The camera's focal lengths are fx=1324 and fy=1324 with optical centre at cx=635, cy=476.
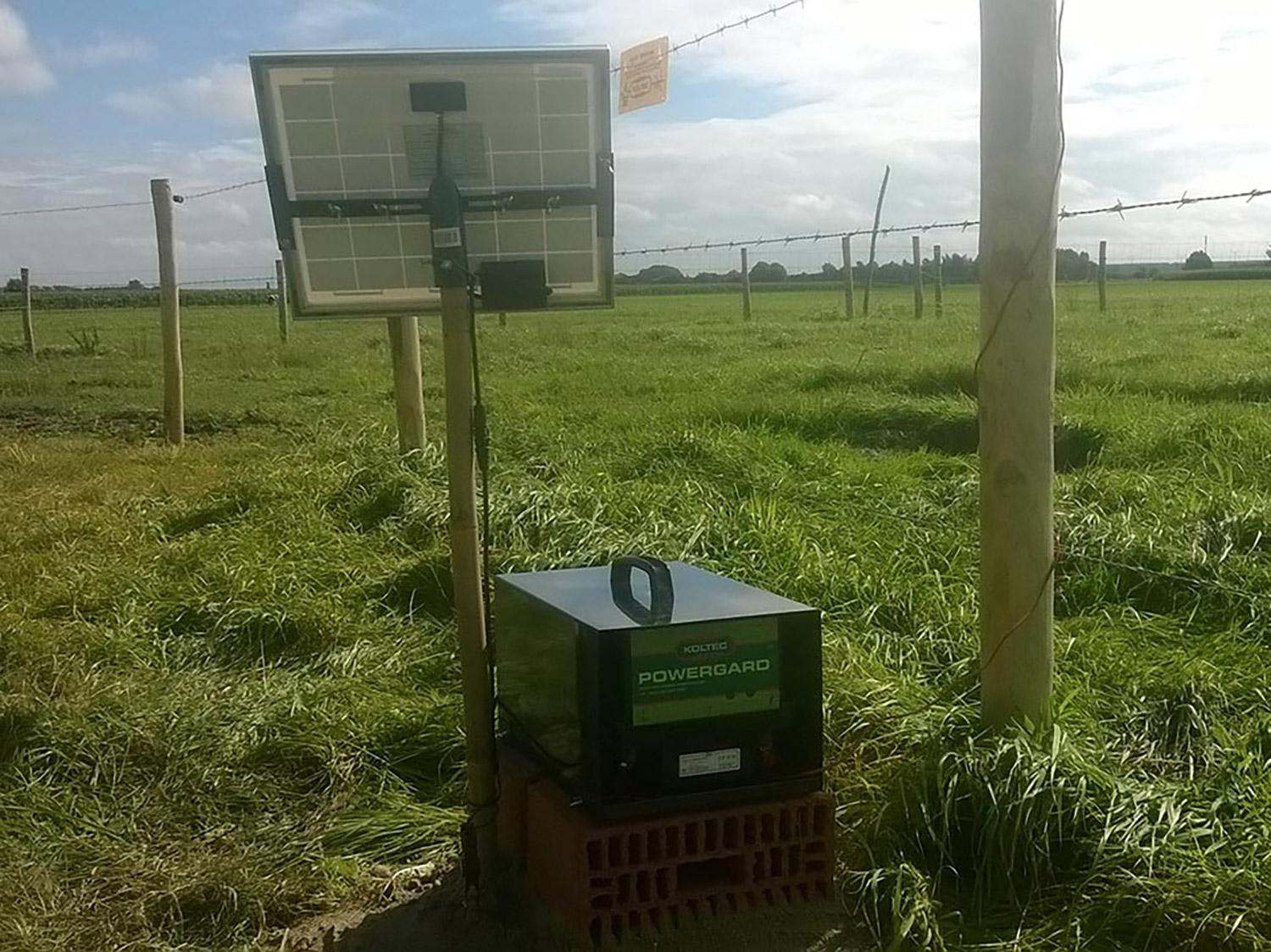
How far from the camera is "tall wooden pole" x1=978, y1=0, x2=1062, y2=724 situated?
289cm

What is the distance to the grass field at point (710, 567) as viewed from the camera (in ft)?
9.33

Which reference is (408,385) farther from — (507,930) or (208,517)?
(507,930)

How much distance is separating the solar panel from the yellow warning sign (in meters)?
2.24

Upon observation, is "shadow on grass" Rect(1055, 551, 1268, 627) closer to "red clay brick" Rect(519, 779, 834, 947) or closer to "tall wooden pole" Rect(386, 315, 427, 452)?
"red clay brick" Rect(519, 779, 834, 947)

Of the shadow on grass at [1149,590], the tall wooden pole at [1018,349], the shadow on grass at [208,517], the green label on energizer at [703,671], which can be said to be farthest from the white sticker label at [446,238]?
the shadow on grass at [208,517]

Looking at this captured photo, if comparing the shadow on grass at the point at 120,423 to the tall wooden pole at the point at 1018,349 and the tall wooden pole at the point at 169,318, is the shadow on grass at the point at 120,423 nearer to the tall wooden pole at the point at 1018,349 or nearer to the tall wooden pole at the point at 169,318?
the tall wooden pole at the point at 169,318

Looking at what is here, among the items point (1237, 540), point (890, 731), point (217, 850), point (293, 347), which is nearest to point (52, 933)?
point (217, 850)

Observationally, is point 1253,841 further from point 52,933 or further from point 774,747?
point 52,933

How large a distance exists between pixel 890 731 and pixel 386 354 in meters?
14.1

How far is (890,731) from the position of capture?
3.37 metres

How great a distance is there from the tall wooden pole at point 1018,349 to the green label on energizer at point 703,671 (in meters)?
0.67

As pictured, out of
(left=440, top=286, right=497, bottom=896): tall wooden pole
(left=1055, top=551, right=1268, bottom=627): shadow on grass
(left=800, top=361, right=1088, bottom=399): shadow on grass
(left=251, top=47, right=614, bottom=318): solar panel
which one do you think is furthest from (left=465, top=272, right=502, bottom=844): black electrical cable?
(left=800, top=361, right=1088, bottom=399): shadow on grass

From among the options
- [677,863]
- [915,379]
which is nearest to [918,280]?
[915,379]

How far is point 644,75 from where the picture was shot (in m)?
5.23
